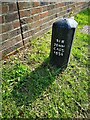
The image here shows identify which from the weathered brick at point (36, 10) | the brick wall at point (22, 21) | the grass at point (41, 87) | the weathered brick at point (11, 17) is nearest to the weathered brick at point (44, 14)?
the brick wall at point (22, 21)

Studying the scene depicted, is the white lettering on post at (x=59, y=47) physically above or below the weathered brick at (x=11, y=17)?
below

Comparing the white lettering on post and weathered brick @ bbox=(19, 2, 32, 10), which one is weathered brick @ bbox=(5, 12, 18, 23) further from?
the white lettering on post

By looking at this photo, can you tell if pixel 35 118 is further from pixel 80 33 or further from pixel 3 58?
pixel 80 33

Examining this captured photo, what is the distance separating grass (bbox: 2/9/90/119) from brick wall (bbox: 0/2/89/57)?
20cm

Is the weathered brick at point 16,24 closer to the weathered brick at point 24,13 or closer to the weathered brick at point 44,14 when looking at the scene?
the weathered brick at point 24,13

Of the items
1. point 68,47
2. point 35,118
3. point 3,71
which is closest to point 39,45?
point 68,47

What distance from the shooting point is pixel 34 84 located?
7.32 ft

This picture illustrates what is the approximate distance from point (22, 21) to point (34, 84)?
999 millimetres

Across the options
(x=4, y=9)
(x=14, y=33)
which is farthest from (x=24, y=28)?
(x=4, y=9)

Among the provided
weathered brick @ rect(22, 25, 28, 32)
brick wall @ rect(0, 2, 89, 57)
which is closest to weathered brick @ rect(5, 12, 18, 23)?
brick wall @ rect(0, 2, 89, 57)

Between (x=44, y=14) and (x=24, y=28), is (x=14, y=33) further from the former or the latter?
(x=44, y=14)

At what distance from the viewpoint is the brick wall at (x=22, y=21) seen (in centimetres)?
233

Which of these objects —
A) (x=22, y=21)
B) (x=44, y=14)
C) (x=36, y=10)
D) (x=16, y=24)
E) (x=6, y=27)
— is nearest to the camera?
(x=6, y=27)

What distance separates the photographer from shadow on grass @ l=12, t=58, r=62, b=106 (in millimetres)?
2029
